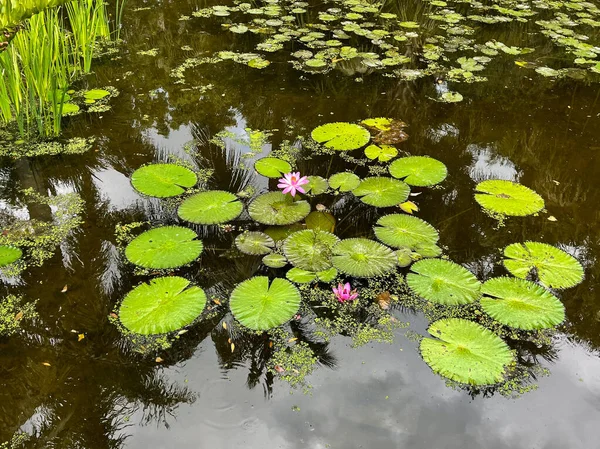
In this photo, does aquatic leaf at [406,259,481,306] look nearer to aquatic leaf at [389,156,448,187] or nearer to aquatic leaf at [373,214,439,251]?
aquatic leaf at [373,214,439,251]

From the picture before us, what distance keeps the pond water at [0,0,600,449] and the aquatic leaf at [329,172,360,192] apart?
0.53ft

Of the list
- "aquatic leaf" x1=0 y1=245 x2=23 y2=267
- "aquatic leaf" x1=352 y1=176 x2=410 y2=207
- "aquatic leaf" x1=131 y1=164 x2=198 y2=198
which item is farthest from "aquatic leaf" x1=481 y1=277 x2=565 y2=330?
"aquatic leaf" x1=0 y1=245 x2=23 y2=267

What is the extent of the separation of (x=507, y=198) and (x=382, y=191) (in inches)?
26.8

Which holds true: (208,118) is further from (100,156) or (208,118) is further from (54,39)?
(54,39)

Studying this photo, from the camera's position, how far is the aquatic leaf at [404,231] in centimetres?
212

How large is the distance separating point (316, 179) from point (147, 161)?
1.03 m

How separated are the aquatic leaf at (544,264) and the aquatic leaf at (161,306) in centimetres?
139

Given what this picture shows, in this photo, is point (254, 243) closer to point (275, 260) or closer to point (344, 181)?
point (275, 260)

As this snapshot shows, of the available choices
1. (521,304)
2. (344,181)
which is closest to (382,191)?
(344,181)

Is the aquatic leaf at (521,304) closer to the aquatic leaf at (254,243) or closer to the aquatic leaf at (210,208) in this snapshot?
the aquatic leaf at (254,243)

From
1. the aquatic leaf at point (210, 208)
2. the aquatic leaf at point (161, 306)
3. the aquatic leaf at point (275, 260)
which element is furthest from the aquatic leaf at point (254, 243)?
the aquatic leaf at point (161, 306)

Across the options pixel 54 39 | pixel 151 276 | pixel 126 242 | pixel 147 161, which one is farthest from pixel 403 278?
pixel 54 39

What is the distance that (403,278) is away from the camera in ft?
6.52

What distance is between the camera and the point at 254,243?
208 cm
